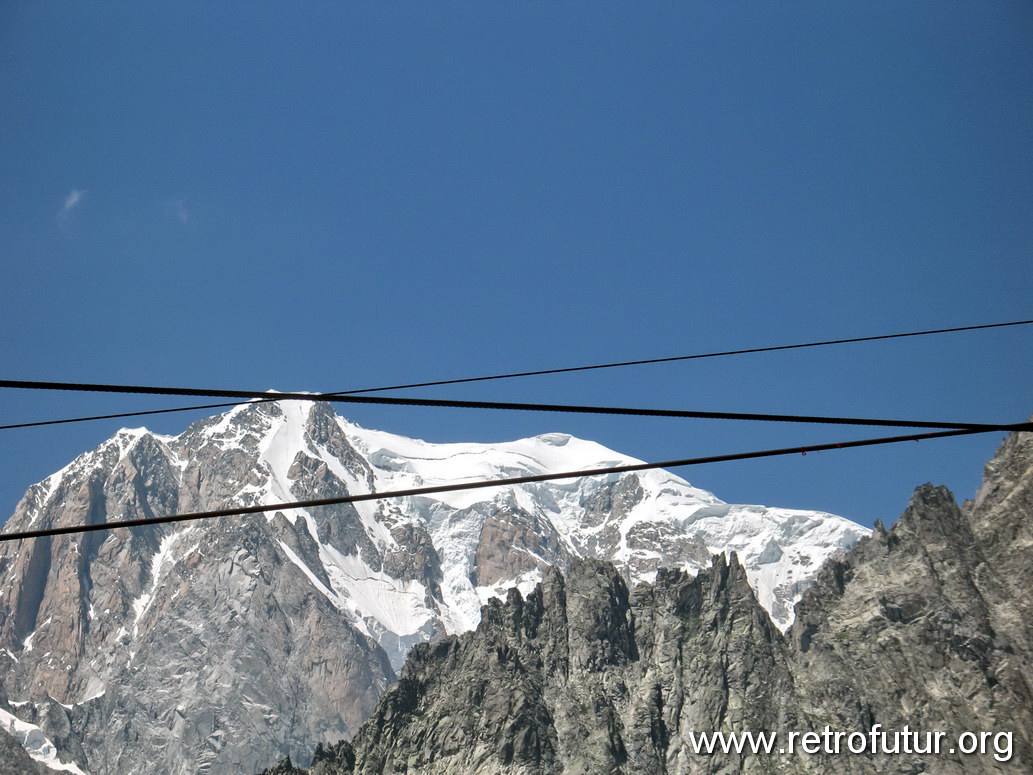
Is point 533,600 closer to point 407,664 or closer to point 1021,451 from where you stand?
point 407,664

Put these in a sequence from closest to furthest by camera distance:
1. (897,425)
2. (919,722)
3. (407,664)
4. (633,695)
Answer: (897,425)
(919,722)
(633,695)
(407,664)

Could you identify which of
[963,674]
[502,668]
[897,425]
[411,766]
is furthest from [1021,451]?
[897,425]

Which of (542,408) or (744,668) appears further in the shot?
(744,668)

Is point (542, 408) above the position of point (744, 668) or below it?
below

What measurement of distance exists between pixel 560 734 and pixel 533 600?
32.0 meters

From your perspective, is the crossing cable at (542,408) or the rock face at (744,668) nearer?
the crossing cable at (542,408)

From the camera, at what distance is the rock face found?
Result: 135 meters

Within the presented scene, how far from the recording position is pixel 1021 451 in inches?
A: 5561

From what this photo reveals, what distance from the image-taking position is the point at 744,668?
160500 millimetres

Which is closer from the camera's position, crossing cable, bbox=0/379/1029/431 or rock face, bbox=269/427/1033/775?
crossing cable, bbox=0/379/1029/431

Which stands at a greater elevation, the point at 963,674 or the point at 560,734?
the point at 963,674

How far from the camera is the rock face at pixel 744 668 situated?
5300 inches

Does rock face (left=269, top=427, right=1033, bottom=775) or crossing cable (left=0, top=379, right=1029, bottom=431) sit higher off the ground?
rock face (left=269, top=427, right=1033, bottom=775)

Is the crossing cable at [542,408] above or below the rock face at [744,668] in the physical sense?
below
